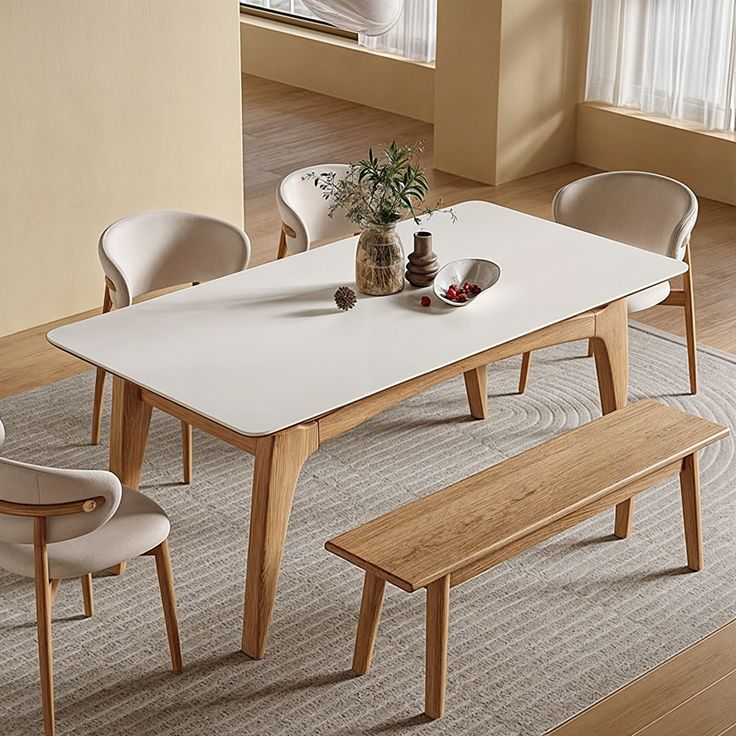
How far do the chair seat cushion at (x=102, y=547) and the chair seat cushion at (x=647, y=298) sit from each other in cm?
193

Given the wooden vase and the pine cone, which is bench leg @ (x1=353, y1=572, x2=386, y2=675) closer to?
the pine cone

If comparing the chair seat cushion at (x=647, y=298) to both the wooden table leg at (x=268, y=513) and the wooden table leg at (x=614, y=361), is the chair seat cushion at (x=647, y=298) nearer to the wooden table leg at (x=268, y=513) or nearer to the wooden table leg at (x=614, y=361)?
the wooden table leg at (x=614, y=361)

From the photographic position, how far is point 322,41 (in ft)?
28.3

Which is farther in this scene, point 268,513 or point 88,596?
point 88,596

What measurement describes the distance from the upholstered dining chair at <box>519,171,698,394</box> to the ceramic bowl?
0.91m

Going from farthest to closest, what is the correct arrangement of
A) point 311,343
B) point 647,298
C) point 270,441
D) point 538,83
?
point 538,83 → point 647,298 → point 311,343 → point 270,441

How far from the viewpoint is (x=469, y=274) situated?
3.86 metres

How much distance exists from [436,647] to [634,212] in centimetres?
220

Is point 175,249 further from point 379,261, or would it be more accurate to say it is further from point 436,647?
point 436,647

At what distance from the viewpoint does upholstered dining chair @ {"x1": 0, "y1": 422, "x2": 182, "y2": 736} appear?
278 centimetres

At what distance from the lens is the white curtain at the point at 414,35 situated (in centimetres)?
792

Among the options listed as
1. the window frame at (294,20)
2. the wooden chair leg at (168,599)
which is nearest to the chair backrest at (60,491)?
the wooden chair leg at (168,599)

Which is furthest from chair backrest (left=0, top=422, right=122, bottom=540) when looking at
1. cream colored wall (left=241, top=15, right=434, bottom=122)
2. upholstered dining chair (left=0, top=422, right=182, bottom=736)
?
cream colored wall (left=241, top=15, right=434, bottom=122)

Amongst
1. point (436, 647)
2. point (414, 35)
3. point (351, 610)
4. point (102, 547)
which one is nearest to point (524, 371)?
point (351, 610)
